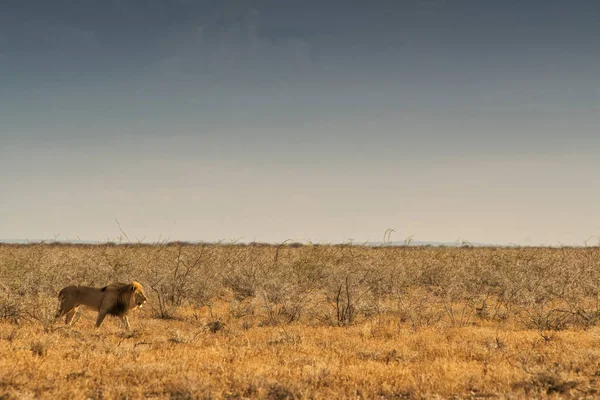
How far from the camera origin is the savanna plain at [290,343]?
7.00 metres

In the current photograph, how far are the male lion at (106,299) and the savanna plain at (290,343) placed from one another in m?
0.44

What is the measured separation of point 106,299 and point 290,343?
4.36 metres

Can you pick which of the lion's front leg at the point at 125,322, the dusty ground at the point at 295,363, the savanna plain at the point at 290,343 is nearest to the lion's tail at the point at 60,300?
the savanna plain at the point at 290,343

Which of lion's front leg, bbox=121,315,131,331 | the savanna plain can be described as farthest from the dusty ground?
lion's front leg, bbox=121,315,131,331

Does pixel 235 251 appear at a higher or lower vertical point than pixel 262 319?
higher

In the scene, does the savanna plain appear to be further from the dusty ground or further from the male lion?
the male lion

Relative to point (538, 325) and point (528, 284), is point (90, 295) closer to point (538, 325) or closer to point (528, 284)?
point (538, 325)

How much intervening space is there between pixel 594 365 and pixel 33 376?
8912mm

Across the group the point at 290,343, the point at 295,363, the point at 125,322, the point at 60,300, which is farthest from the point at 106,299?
the point at 295,363

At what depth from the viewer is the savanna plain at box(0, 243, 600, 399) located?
23.0 ft

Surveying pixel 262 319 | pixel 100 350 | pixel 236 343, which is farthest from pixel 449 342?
pixel 100 350

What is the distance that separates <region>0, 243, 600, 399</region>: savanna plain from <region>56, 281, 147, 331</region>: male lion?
1.44 feet

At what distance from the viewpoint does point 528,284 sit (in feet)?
64.2

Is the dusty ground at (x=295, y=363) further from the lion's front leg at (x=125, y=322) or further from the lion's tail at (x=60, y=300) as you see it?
the lion's tail at (x=60, y=300)
